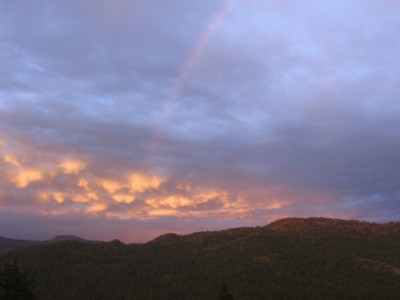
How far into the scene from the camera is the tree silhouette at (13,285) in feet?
138

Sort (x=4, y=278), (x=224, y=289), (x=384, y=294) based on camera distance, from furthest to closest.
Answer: (x=384, y=294) → (x=224, y=289) → (x=4, y=278)

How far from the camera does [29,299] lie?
43844mm

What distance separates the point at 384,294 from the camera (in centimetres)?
19662

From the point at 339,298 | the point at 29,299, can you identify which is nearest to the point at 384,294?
the point at 339,298

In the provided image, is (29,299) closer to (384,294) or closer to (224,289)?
(224,289)

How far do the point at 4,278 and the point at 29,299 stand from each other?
3.13 metres

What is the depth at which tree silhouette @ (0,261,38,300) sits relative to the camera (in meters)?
42.1

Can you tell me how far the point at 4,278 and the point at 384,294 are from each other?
188649 mm

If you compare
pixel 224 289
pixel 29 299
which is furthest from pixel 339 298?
pixel 29 299

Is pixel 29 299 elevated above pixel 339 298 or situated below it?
above

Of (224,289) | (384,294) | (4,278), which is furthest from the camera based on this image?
(384,294)

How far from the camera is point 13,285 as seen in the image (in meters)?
42.8

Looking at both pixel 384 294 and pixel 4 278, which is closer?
pixel 4 278

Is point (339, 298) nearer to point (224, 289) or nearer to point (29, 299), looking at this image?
point (224, 289)
